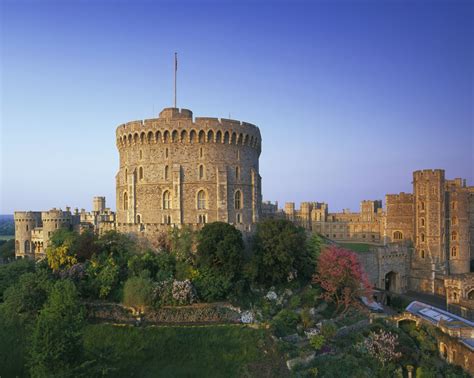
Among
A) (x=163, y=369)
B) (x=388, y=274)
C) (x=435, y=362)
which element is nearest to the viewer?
(x=163, y=369)

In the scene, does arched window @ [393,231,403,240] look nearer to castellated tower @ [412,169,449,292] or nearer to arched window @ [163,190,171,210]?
castellated tower @ [412,169,449,292]

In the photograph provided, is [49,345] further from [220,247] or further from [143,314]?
[220,247]

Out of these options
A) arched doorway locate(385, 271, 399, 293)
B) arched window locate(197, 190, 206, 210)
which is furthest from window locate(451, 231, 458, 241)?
arched window locate(197, 190, 206, 210)

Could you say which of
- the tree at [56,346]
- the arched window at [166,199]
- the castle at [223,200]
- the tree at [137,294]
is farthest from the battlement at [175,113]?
the tree at [56,346]

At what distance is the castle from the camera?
4097 cm

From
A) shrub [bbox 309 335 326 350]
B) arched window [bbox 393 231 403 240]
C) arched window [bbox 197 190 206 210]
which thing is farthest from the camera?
arched window [bbox 393 231 403 240]

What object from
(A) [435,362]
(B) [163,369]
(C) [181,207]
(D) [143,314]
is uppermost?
(C) [181,207]

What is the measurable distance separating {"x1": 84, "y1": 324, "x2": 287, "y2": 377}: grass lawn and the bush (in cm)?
117

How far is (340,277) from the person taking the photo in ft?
105

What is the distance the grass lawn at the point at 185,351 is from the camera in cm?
2280

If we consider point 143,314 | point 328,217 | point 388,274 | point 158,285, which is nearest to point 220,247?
point 158,285

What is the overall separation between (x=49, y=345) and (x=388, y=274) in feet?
139

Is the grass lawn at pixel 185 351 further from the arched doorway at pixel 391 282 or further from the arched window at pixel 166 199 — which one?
the arched doorway at pixel 391 282

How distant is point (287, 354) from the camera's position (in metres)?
23.7
